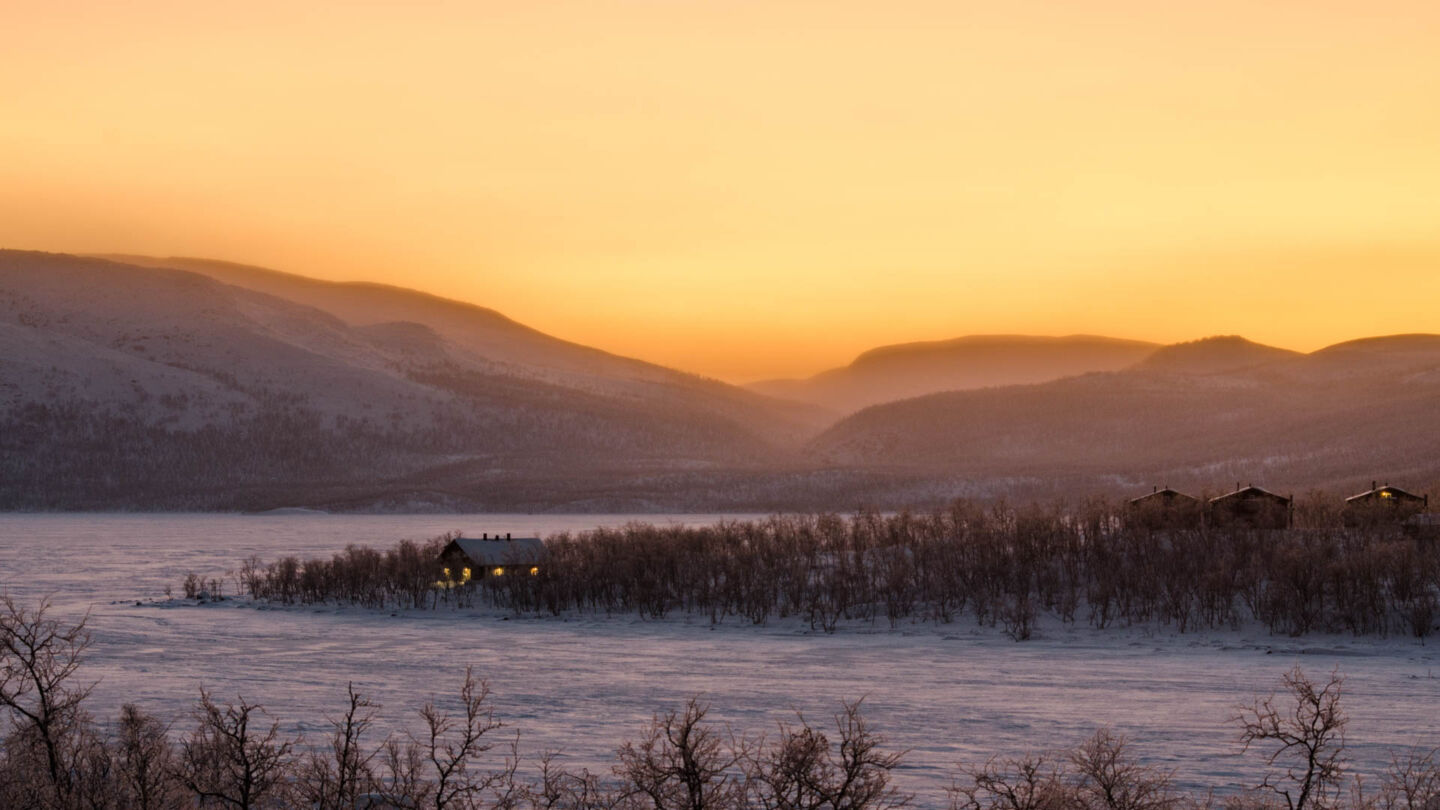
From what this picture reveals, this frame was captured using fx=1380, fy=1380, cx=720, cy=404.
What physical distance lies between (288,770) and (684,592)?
2074 inches

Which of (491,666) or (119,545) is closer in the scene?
(491,666)

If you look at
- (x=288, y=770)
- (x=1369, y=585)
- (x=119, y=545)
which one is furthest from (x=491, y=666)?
(x=119, y=545)

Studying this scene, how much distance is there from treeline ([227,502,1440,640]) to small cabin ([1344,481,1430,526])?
1.35 meters

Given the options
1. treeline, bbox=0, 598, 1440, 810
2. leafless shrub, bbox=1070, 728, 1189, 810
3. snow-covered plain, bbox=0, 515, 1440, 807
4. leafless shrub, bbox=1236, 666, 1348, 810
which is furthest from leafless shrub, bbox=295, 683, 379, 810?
leafless shrub, bbox=1236, 666, 1348, 810

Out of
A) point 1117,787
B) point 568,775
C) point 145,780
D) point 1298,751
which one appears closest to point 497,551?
point 568,775

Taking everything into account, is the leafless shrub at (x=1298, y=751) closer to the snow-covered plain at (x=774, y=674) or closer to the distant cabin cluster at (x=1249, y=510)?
the snow-covered plain at (x=774, y=674)

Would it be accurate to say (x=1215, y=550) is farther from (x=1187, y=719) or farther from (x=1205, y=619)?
(x=1187, y=719)

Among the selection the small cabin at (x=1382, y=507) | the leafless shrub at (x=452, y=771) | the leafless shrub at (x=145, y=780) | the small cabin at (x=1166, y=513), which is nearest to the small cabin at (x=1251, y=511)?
the small cabin at (x=1166, y=513)

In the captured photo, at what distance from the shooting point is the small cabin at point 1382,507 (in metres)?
89.1

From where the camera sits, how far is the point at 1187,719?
43.9 m

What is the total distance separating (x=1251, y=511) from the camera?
94000 mm

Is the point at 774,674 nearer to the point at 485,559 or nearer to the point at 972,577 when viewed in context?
the point at 972,577

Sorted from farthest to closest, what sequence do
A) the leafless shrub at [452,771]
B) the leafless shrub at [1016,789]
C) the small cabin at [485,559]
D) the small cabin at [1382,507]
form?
the small cabin at [485,559] → the small cabin at [1382,507] → the leafless shrub at [452,771] → the leafless shrub at [1016,789]

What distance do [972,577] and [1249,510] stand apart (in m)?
24.3
